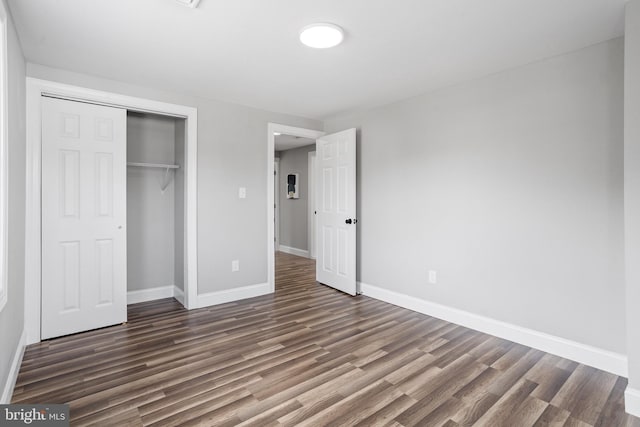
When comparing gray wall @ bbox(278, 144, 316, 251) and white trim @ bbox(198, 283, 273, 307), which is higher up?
gray wall @ bbox(278, 144, 316, 251)

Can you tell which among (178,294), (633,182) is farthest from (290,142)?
(633,182)

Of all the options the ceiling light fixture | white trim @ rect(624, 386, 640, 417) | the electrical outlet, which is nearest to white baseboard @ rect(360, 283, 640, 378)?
the electrical outlet

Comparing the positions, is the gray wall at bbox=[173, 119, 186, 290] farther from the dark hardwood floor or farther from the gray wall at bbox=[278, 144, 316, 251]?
the gray wall at bbox=[278, 144, 316, 251]

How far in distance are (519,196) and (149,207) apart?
12.7 feet

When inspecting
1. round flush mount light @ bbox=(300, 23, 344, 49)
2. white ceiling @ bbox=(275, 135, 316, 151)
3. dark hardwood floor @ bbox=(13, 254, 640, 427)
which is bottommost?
dark hardwood floor @ bbox=(13, 254, 640, 427)

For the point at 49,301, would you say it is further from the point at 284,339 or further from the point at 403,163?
the point at 403,163

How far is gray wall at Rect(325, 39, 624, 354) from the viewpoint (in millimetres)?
2375

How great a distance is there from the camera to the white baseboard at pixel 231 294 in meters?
3.73

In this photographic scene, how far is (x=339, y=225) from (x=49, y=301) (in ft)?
9.90

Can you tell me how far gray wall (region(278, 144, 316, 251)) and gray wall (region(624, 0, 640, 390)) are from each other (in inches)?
208

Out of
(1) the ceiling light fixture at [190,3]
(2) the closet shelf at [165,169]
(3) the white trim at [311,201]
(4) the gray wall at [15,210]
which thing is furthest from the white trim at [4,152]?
(3) the white trim at [311,201]

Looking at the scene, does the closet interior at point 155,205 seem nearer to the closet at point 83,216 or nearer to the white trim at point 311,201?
the closet at point 83,216

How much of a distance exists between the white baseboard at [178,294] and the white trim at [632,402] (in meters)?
3.82

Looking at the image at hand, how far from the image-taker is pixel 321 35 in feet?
7.34
